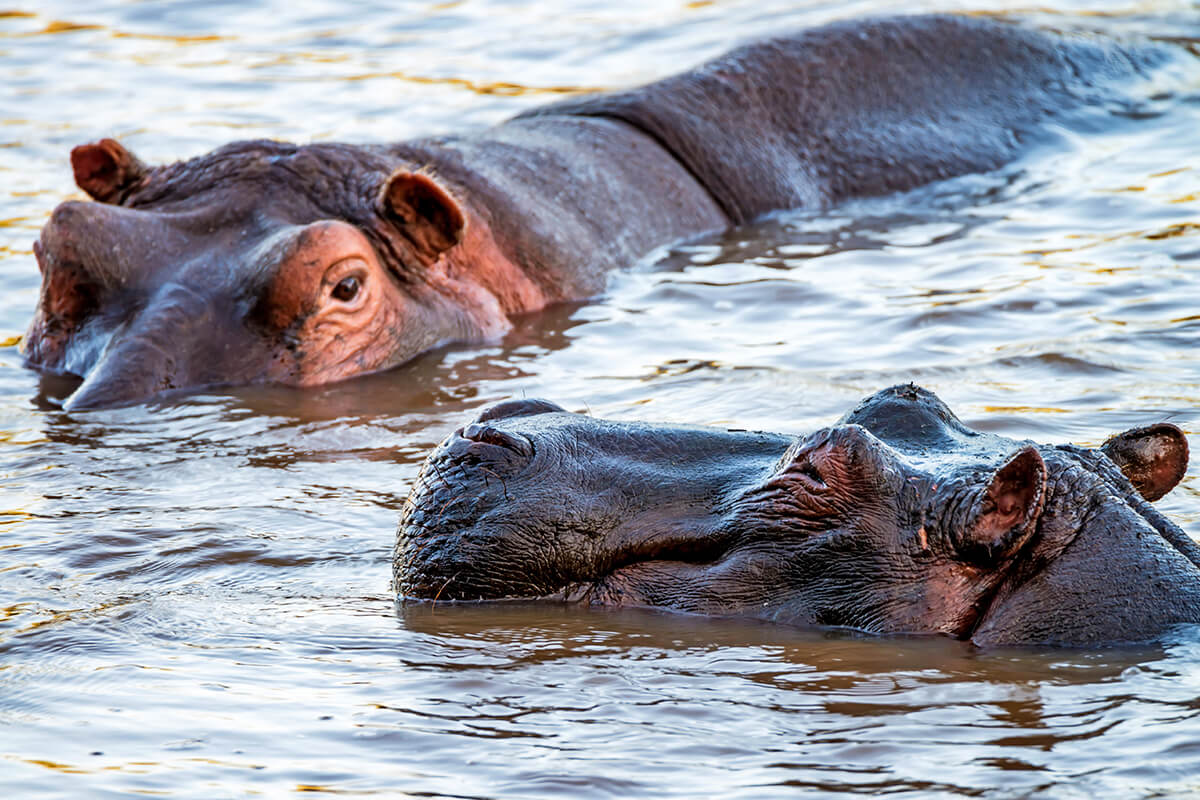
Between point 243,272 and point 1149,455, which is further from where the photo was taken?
point 243,272

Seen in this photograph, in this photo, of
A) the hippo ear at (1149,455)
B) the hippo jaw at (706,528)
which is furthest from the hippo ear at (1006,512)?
the hippo ear at (1149,455)

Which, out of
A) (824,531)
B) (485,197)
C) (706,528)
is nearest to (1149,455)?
(824,531)

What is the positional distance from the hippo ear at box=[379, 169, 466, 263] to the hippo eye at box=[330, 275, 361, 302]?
0.45m

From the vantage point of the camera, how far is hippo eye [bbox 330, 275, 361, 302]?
691 centimetres

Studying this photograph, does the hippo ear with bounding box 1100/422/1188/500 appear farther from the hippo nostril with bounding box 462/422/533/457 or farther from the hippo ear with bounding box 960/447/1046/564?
the hippo nostril with bounding box 462/422/533/457

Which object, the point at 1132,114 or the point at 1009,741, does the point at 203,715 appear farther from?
the point at 1132,114

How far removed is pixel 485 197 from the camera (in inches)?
305

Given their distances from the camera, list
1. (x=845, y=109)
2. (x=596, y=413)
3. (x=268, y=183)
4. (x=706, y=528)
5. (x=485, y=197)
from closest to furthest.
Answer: (x=706, y=528) → (x=596, y=413) → (x=268, y=183) → (x=485, y=197) → (x=845, y=109)

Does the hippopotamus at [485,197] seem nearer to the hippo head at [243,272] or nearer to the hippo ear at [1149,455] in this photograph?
the hippo head at [243,272]

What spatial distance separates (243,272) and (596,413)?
159 centimetres

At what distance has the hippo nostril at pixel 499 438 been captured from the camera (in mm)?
3820

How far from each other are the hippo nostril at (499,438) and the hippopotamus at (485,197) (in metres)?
2.90

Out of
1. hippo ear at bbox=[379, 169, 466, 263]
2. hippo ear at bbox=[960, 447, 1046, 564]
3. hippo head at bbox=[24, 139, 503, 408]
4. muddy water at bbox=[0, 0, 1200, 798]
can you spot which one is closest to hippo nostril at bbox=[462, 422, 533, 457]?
muddy water at bbox=[0, 0, 1200, 798]

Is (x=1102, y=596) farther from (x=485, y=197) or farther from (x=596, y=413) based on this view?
(x=485, y=197)
